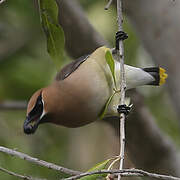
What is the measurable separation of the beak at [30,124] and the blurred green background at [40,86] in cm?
159

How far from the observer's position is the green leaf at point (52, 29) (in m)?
2.41

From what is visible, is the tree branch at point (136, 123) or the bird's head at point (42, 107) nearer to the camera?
the bird's head at point (42, 107)

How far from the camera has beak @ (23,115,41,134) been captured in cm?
259

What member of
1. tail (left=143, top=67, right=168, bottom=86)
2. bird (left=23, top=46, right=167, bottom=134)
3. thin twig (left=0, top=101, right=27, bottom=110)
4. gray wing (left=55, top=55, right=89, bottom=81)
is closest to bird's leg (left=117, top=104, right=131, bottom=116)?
bird (left=23, top=46, right=167, bottom=134)

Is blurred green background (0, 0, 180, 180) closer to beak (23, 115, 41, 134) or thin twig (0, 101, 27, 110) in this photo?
thin twig (0, 101, 27, 110)

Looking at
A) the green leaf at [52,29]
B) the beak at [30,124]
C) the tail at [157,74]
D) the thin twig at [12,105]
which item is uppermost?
the thin twig at [12,105]

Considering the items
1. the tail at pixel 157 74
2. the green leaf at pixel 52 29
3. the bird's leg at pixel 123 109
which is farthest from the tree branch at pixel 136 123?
the bird's leg at pixel 123 109

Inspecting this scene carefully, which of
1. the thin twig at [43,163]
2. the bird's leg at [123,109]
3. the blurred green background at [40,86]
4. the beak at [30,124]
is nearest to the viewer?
the thin twig at [43,163]

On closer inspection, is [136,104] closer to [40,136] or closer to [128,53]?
[128,53]

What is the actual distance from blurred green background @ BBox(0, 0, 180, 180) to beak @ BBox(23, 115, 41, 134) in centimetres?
159

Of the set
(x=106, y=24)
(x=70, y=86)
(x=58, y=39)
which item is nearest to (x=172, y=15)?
(x=70, y=86)

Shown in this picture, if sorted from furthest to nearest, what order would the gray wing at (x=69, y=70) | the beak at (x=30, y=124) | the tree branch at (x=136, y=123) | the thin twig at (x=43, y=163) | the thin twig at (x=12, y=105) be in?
the thin twig at (x=12, y=105) < the tree branch at (x=136, y=123) < the gray wing at (x=69, y=70) < the beak at (x=30, y=124) < the thin twig at (x=43, y=163)

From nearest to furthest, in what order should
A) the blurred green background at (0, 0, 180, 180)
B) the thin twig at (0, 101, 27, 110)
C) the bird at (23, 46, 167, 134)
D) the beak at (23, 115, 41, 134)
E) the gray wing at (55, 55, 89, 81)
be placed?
1. the beak at (23, 115, 41, 134)
2. the bird at (23, 46, 167, 134)
3. the gray wing at (55, 55, 89, 81)
4. the thin twig at (0, 101, 27, 110)
5. the blurred green background at (0, 0, 180, 180)

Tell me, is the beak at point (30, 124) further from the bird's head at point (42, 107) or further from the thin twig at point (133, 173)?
the thin twig at point (133, 173)
